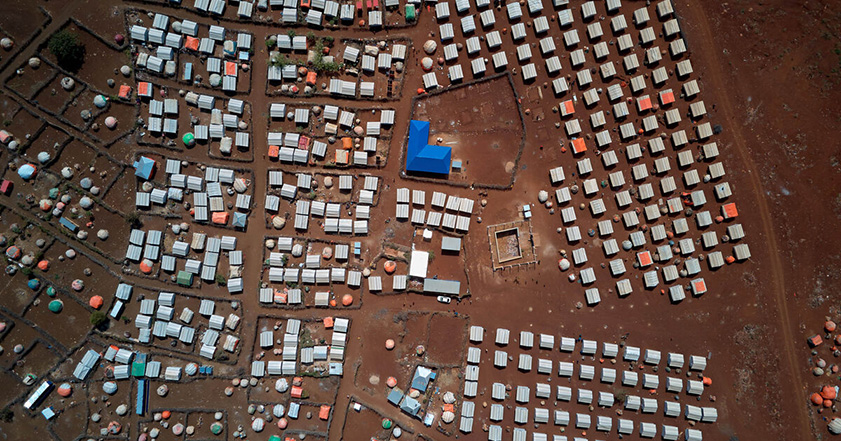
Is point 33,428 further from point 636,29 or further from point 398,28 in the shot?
point 636,29

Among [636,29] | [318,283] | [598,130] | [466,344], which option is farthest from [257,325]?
[636,29]

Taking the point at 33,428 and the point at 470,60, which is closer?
the point at 33,428

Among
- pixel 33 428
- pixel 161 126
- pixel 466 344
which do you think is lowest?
pixel 33 428

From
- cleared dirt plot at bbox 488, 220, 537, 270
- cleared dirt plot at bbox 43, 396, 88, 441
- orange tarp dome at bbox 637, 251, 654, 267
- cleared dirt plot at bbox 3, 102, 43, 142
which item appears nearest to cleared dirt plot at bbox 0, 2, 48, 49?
cleared dirt plot at bbox 3, 102, 43, 142

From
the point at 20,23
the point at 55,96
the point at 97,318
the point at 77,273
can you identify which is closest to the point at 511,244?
the point at 97,318

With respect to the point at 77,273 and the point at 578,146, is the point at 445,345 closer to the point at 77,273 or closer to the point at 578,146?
the point at 578,146

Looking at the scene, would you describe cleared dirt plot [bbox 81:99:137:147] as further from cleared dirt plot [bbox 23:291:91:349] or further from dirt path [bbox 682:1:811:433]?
dirt path [bbox 682:1:811:433]
